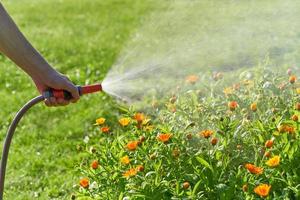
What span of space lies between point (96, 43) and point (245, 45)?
263 cm

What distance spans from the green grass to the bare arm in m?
1.57

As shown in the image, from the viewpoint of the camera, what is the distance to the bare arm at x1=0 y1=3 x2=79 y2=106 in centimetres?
267

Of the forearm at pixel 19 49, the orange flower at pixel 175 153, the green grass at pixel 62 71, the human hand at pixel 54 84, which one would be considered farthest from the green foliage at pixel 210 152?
the green grass at pixel 62 71

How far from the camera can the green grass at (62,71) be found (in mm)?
4613

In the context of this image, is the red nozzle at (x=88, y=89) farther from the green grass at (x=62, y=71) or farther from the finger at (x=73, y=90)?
the green grass at (x=62, y=71)

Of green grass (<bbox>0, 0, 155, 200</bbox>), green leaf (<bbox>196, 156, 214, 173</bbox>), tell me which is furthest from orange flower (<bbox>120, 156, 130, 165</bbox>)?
green grass (<bbox>0, 0, 155, 200</bbox>)

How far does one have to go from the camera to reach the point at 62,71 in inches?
271

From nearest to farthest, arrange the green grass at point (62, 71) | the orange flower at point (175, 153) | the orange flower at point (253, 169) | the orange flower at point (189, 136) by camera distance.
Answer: the orange flower at point (253, 169), the orange flower at point (175, 153), the orange flower at point (189, 136), the green grass at point (62, 71)

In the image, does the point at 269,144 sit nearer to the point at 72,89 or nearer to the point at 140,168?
the point at 140,168

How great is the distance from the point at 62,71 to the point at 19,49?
13.8 ft

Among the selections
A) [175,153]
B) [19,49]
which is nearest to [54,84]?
[19,49]

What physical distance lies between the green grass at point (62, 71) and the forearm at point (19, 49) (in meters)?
1.62

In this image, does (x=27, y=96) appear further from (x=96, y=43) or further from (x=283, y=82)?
(x=283, y=82)

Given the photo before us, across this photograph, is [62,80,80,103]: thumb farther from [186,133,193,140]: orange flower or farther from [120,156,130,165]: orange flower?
[186,133,193,140]: orange flower
